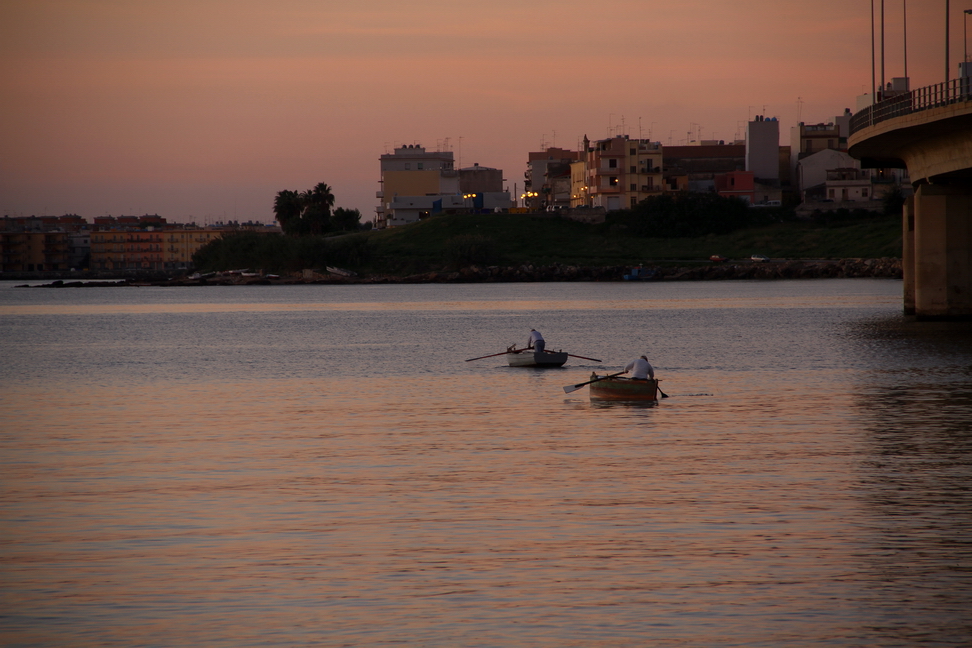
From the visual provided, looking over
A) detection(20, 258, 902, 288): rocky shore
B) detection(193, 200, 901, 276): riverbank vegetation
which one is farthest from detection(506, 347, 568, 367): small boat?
detection(193, 200, 901, 276): riverbank vegetation

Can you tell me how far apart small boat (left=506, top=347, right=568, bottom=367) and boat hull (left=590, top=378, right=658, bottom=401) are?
11.9 m

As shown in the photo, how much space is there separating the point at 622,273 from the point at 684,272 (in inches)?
326

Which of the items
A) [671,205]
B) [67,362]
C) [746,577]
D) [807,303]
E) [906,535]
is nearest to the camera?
[746,577]

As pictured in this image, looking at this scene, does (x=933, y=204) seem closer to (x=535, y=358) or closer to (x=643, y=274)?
(x=535, y=358)

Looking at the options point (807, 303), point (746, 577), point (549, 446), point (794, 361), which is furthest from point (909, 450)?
point (807, 303)

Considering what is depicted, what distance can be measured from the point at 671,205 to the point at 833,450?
139 m

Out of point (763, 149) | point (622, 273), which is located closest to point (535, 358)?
point (622, 273)

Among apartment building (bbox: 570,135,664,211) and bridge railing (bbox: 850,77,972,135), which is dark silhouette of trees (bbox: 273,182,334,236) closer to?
apartment building (bbox: 570,135,664,211)

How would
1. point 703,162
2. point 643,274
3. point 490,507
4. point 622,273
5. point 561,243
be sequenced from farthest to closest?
point 703,162, point 561,243, point 622,273, point 643,274, point 490,507

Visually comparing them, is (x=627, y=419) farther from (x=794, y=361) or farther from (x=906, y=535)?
(x=794, y=361)

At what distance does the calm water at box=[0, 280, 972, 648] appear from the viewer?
44.9 ft

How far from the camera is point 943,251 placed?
64875 millimetres

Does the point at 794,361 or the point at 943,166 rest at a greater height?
the point at 943,166

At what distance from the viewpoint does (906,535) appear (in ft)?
56.9
